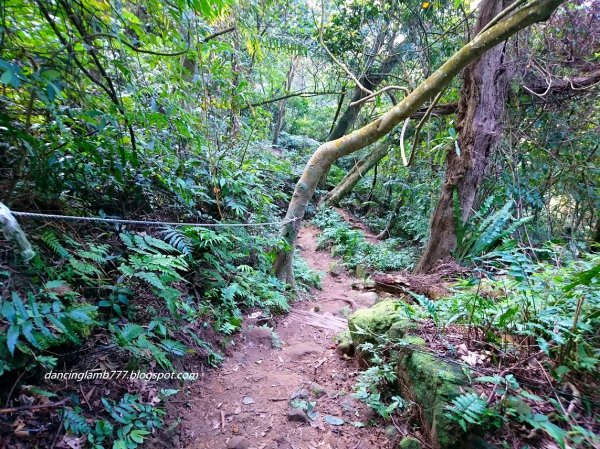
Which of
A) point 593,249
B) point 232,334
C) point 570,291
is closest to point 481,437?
point 570,291

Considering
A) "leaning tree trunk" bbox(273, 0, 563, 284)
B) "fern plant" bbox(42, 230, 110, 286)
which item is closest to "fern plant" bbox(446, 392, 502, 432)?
"fern plant" bbox(42, 230, 110, 286)

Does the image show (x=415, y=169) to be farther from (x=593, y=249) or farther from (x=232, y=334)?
(x=232, y=334)

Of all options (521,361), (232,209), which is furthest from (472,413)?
(232,209)

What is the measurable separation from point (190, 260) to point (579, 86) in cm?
628

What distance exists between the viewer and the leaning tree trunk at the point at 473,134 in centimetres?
454

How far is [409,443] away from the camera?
→ 2.02 meters

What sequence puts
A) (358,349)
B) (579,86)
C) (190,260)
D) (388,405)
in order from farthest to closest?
(579,86)
(190,260)
(358,349)
(388,405)

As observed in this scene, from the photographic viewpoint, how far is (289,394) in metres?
2.73

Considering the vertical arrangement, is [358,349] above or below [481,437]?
below

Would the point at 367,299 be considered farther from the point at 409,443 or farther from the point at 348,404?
the point at 409,443

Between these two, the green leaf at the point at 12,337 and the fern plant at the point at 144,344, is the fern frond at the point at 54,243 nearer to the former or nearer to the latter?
the fern plant at the point at 144,344

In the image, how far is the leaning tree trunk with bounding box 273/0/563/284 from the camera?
2652 mm

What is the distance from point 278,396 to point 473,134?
431 centimetres

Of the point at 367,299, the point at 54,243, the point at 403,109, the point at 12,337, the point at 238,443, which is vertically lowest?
the point at 238,443
